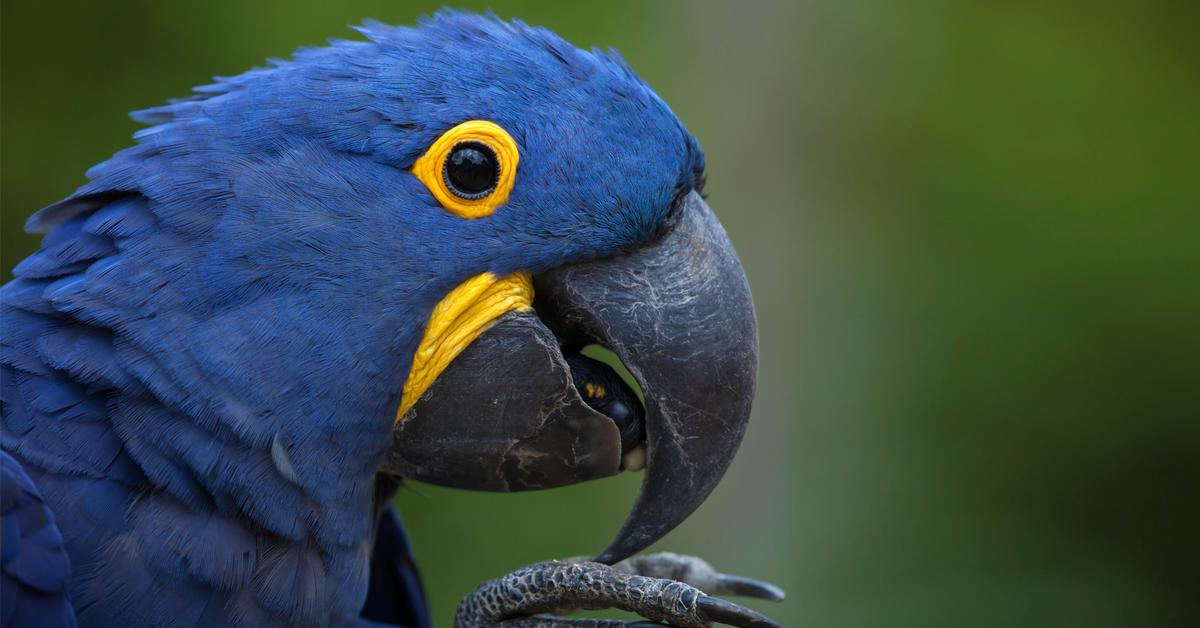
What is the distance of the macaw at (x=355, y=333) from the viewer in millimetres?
1378

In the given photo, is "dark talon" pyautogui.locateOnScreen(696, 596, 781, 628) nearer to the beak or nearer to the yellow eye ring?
the beak

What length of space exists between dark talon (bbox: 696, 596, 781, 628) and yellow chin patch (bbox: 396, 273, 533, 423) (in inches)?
18.6

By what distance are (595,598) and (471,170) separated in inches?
24.8

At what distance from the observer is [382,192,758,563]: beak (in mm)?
1493

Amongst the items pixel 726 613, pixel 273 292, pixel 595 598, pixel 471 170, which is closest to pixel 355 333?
pixel 273 292

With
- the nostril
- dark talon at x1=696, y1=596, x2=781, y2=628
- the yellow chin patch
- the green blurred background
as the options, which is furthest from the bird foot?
the green blurred background

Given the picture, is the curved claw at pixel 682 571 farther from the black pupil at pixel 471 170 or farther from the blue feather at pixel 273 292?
the black pupil at pixel 471 170

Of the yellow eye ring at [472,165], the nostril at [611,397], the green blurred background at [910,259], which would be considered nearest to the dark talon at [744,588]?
the nostril at [611,397]

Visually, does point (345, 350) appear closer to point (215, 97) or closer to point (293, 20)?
point (215, 97)

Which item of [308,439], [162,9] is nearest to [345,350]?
[308,439]

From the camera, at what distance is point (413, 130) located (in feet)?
4.82

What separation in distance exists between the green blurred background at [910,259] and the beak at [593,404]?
2417mm

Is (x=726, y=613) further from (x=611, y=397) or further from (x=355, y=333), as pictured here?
(x=355, y=333)

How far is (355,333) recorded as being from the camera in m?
1.42
